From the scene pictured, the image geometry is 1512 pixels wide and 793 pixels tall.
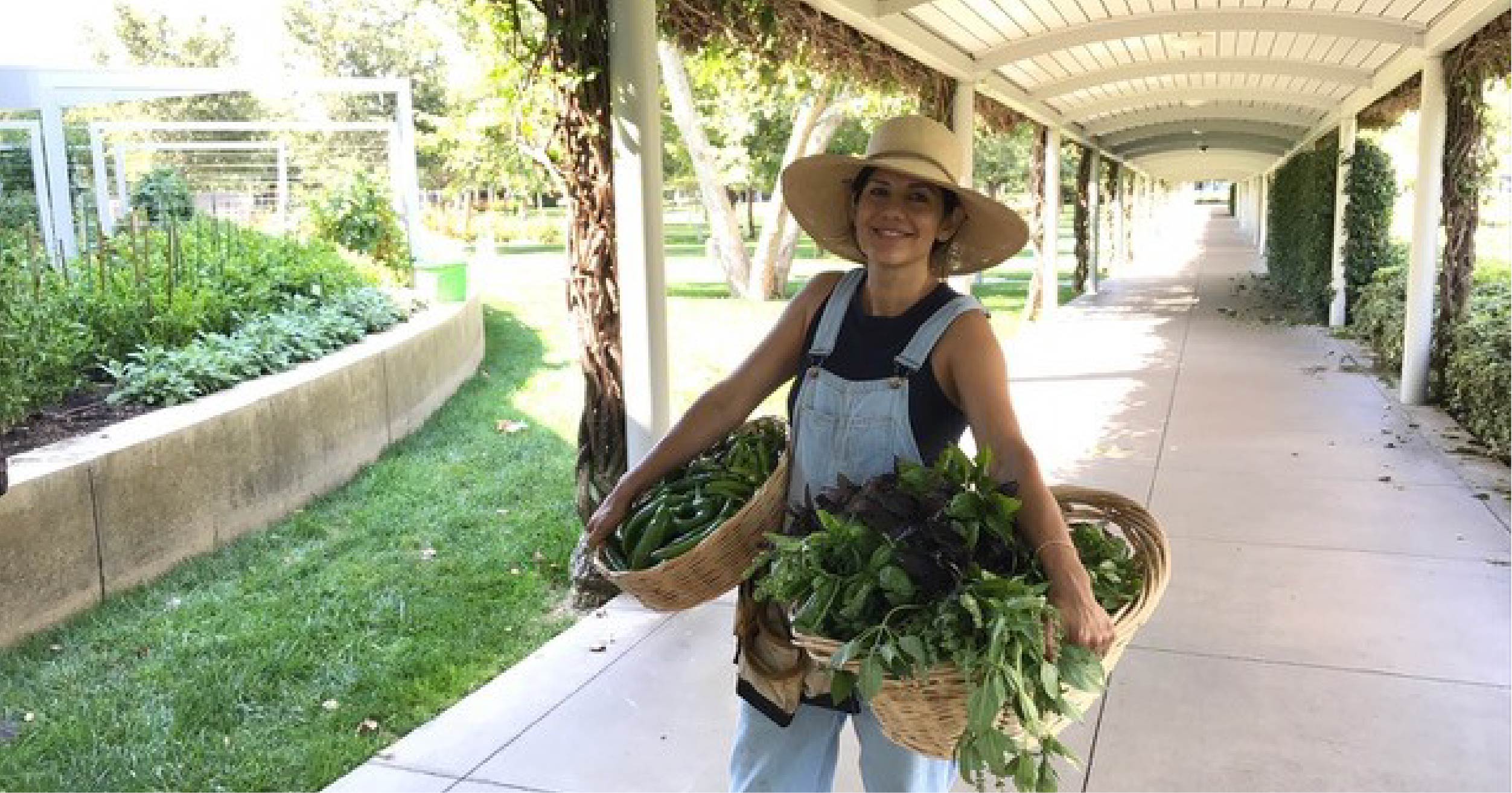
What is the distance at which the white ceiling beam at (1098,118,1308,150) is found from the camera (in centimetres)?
1695

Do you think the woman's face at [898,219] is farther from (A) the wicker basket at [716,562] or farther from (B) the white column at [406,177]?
(B) the white column at [406,177]

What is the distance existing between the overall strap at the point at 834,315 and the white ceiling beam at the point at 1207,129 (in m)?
15.5

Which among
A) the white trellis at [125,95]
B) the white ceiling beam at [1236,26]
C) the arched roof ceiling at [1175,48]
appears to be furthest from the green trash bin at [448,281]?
the white ceiling beam at [1236,26]

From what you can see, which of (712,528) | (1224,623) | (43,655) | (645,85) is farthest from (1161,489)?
(43,655)

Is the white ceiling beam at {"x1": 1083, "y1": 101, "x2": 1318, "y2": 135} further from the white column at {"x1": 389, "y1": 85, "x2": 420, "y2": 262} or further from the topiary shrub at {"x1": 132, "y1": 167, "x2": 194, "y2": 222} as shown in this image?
the topiary shrub at {"x1": 132, "y1": 167, "x2": 194, "y2": 222}

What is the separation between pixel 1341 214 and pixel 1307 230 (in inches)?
107

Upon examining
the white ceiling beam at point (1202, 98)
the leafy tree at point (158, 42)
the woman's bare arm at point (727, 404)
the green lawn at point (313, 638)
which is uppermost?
the leafy tree at point (158, 42)

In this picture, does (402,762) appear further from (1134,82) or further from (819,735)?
(1134,82)

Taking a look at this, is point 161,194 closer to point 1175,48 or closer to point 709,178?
point 709,178

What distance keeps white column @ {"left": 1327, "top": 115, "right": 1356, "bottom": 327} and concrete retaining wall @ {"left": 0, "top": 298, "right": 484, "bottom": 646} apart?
35.2ft

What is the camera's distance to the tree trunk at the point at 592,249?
463 centimetres

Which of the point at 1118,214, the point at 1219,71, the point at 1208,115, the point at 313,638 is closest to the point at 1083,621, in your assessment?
the point at 313,638

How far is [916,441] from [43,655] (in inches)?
144

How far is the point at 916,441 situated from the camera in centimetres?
227
